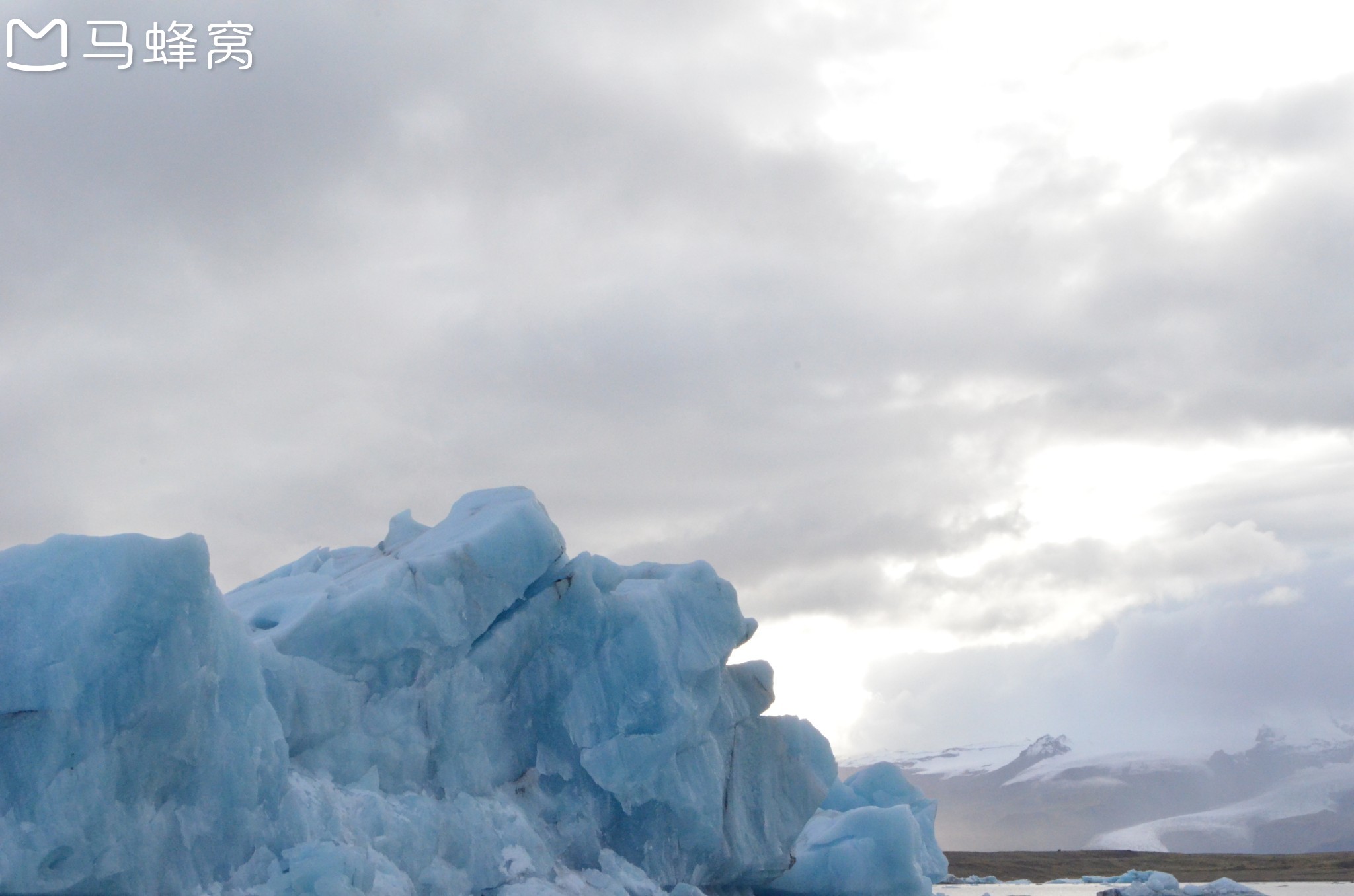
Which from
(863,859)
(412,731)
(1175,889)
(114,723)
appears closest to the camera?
(114,723)

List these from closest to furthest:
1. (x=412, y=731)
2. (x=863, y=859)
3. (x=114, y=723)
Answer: (x=114, y=723) < (x=412, y=731) < (x=863, y=859)

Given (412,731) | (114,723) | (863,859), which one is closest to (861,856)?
(863,859)

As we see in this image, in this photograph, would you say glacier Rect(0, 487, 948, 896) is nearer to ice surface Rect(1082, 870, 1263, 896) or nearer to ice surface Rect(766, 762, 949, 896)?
ice surface Rect(766, 762, 949, 896)

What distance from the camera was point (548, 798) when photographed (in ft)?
45.4

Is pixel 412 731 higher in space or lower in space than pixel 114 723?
lower

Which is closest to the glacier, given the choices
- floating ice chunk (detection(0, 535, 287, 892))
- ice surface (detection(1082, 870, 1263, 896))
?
floating ice chunk (detection(0, 535, 287, 892))

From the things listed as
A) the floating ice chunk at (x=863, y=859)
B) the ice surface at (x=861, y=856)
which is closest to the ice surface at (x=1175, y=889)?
the ice surface at (x=861, y=856)

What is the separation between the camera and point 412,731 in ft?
39.5

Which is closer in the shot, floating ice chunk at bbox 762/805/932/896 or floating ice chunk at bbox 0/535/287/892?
floating ice chunk at bbox 0/535/287/892

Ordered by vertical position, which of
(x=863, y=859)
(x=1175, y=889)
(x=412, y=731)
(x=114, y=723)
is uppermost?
(x=114, y=723)

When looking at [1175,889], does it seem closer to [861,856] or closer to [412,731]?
[861,856]

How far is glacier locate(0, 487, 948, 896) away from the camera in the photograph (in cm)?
849

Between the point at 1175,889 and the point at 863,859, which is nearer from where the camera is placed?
the point at 863,859

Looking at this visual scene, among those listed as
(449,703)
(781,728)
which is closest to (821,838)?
(781,728)
